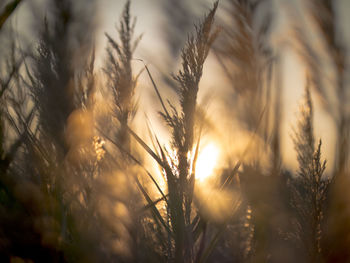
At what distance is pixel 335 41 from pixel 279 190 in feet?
1.77

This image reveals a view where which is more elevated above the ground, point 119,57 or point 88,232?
point 119,57

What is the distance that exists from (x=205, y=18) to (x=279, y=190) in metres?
0.63

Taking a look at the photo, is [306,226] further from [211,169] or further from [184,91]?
[184,91]

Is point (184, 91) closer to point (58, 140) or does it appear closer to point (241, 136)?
point (58, 140)

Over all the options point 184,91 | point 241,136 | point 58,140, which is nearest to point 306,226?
point 241,136

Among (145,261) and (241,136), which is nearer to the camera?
(145,261)

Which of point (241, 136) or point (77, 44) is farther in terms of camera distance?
point (241, 136)

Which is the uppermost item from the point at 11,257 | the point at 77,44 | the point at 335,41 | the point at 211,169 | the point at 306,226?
the point at 335,41

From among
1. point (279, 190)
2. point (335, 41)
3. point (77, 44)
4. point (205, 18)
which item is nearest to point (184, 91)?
point (205, 18)

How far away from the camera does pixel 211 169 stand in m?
0.83

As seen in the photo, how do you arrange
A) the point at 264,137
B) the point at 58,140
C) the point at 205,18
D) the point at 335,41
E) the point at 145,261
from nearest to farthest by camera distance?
the point at 205,18
the point at 58,140
the point at 145,261
the point at 264,137
the point at 335,41

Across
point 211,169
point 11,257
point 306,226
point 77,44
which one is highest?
point 77,44

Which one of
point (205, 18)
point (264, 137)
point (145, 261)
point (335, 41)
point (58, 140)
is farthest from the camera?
point (335, 41)

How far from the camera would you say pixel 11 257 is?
61 centimetres
